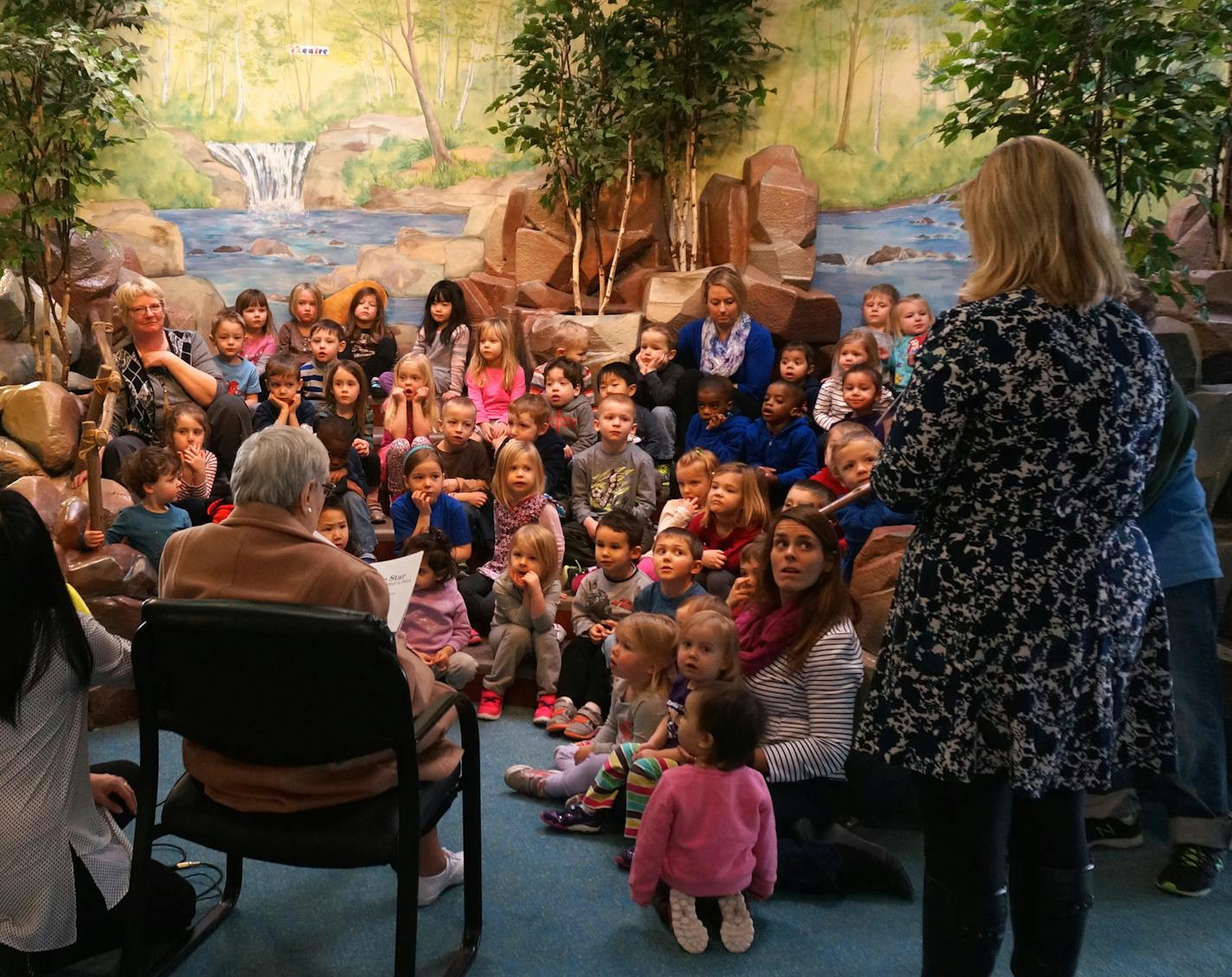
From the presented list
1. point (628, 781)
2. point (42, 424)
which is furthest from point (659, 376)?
point (628, 781)

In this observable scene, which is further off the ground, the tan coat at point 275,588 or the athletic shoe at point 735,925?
the tan coat at point 275,588

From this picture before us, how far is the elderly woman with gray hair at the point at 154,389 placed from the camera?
5195 millimetres

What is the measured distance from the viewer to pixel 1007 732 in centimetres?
174

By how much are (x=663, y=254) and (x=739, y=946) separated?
5.12 metres

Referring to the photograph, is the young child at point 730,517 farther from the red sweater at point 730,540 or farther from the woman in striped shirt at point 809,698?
the woman in striped shirt at point 809,698

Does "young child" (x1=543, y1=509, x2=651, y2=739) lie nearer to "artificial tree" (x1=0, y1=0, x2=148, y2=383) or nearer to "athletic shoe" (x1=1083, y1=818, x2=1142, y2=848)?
"athletic shoe" (x1=1083, y1=818, x2=1142, y2=848)

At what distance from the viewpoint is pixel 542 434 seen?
16.6ft

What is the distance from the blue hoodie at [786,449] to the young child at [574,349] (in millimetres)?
1258

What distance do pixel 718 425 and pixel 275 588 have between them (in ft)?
10.5

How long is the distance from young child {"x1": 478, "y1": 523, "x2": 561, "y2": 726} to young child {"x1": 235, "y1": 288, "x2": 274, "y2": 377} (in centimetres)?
305

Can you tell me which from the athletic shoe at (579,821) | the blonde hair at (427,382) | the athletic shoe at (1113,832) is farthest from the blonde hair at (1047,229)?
the blonde hair at (427,382)

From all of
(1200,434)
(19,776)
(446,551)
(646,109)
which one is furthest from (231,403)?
(1200,434)

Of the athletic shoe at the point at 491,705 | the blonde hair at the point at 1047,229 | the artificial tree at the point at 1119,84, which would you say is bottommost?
the athletic shoe at the point at 491,705

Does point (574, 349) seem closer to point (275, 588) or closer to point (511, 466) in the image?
point (511, 466)
